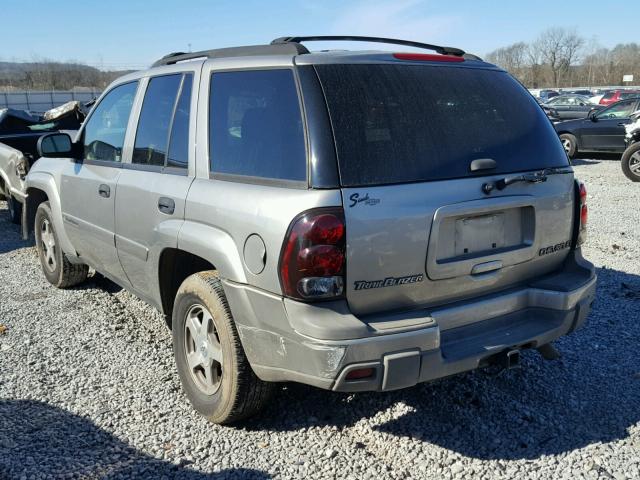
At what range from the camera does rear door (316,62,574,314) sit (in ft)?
8.49

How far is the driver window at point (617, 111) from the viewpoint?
50.6 feet

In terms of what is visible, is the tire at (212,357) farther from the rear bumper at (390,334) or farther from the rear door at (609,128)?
the rear door at (609,128)

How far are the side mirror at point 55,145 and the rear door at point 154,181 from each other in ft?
3.13

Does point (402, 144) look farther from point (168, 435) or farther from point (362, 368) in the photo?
point (168, 435)

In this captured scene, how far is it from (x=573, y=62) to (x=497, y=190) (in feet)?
345

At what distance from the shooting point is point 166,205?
3.37 meters

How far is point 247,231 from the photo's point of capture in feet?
8.96

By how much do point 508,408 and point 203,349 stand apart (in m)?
1.80

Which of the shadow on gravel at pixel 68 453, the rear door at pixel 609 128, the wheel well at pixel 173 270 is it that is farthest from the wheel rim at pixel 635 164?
the shadow on gravel at pixel 68 453

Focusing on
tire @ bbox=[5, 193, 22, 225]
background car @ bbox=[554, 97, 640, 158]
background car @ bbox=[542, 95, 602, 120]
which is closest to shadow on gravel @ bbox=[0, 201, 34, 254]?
tire @ bbox=[5, 193, 22, 225]

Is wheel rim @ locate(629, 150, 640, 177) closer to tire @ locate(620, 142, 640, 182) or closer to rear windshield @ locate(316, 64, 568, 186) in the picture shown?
tire @ locate(620, 142, 640, 182)

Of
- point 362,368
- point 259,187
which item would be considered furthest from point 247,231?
point 362,368

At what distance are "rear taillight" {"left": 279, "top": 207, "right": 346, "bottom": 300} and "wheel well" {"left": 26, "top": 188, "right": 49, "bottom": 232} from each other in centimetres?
401

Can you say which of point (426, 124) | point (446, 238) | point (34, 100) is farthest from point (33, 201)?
point (34, 100)
